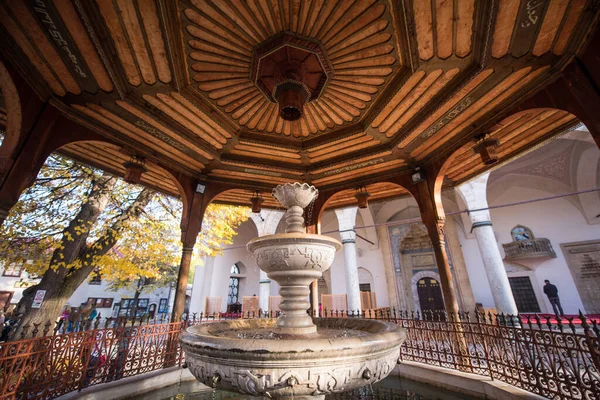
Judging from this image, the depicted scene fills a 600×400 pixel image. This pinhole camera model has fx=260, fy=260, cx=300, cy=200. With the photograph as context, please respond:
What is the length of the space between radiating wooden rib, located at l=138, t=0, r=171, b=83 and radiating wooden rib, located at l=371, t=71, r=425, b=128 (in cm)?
307

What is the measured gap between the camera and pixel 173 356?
468 cm

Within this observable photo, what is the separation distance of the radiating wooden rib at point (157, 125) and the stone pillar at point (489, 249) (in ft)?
25.3

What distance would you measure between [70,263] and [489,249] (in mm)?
12365

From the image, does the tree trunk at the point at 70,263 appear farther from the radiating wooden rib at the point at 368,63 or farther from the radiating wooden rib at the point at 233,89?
the radiating wooden rib at the point at 368,63

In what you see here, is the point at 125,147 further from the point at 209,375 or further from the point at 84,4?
the point at 209,375

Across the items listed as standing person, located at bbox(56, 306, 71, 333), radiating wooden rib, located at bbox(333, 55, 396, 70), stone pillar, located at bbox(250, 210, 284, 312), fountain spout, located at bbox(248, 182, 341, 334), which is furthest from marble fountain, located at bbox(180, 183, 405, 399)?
stone pillar, located at bbox(250, 210, 284, 312)

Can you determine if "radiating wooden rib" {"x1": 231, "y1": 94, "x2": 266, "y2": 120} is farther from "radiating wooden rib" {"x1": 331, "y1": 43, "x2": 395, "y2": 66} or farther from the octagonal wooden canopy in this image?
"radiating wooden rib" {"x1": 331, "y1": 43, "x2": 395, "y2": 66}

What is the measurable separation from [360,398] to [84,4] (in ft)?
18.6

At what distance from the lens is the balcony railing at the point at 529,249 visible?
11.6 meters

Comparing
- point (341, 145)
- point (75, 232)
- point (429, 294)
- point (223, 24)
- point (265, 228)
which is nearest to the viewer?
point (223, 24)

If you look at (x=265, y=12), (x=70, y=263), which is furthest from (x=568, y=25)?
(x=70, y=263)

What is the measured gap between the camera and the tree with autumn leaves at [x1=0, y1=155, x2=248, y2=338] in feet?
18.7

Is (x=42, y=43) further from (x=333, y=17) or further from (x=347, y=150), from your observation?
(x=347, y=150)

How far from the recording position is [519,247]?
12.1 m
